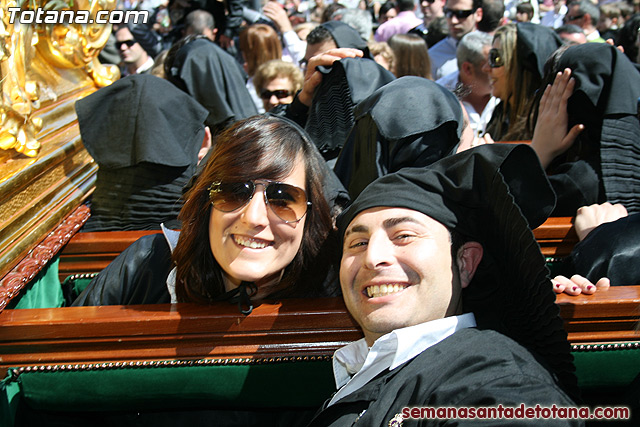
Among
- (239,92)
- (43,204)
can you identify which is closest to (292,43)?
(239,92)

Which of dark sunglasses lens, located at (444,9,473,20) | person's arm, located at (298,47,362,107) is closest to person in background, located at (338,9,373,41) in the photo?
dark sunglasses lens, located at (444,9,473,20)

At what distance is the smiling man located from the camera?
125 cm

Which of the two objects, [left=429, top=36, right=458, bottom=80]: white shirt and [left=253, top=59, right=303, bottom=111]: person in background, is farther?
[left=429, top=36, right=458, bottom=80]: white shirt

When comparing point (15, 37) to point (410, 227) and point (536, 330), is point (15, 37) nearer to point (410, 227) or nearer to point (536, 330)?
point (410, 227)

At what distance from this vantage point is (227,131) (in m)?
1.96

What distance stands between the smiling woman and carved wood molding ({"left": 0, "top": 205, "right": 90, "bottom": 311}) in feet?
0.62

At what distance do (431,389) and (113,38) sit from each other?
203 inches

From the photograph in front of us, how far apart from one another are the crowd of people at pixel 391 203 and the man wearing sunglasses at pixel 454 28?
1.10 m

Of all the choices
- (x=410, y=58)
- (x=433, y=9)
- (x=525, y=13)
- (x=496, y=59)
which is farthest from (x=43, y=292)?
(x=433, y=9)

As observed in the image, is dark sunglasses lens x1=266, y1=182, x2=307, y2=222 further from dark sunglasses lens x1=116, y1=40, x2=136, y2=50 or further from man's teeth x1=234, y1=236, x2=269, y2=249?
dark sunglasses lens x1=116, y1=40, x2=136, y2=50

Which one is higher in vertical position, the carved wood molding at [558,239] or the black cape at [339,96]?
the black cape at [339,96]

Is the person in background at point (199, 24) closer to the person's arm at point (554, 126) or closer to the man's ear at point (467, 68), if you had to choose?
the man's ear at point (467, 68)

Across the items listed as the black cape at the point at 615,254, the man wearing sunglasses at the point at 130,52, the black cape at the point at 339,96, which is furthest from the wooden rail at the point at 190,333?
the man wearing sunglasses at the point at 130,52

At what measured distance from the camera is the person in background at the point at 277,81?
3.87 metres
